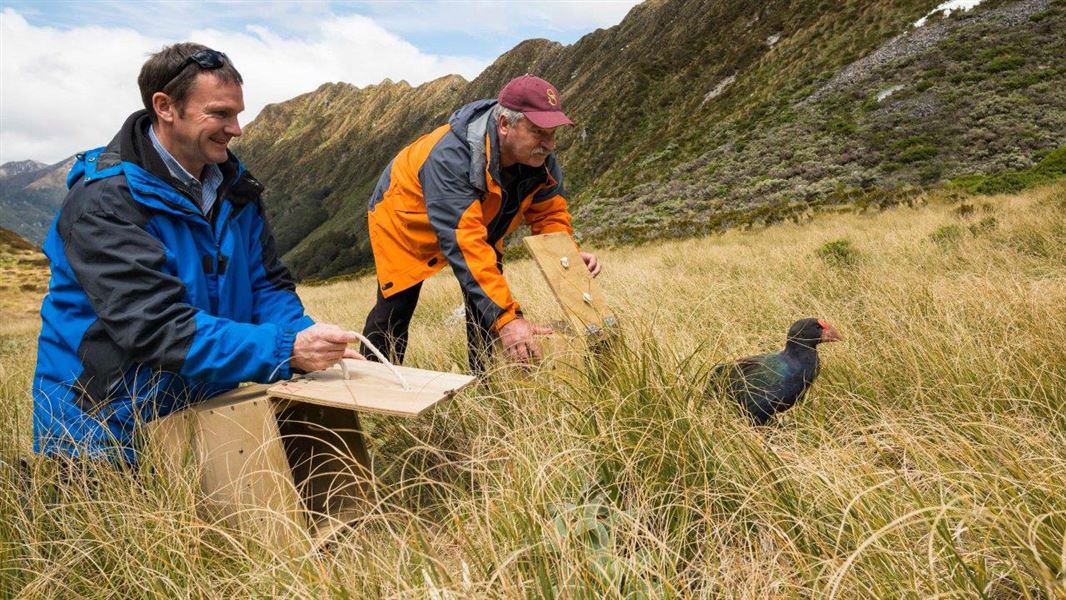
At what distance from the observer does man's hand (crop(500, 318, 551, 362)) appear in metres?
2.69

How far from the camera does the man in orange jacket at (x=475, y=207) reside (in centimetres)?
285

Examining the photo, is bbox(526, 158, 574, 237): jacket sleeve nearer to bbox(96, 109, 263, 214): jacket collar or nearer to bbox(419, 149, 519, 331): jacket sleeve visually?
bbox(419, 149, 519, 331): jacket sleeve

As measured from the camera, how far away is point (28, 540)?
1744 millimetres

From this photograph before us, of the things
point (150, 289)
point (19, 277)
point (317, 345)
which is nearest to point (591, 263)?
point (317, 345)

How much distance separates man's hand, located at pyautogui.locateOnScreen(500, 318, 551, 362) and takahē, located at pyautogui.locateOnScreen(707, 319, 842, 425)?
2.52ft

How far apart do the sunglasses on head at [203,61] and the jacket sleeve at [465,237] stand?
3.46 ft

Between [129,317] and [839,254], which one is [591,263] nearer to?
[129,317]

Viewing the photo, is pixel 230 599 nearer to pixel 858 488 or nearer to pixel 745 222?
pixel 858 488

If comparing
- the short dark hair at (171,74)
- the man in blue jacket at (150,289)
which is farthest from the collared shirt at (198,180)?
the short dark hair at (171,74)

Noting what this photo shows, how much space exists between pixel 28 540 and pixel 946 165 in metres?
22.1

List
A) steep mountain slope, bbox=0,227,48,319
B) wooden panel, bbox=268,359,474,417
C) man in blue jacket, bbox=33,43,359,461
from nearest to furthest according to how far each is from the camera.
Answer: wooden panel, bbox=268,359,474,417, man in blue jacket, bbox=33,43,359,461, steep mountain slope, bbox=0,227,48,319

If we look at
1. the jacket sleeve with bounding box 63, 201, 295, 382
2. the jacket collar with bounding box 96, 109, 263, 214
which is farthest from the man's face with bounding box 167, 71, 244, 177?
the jacket sleeve with bounding box 63, 201, 295, 382

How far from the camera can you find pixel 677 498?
164cm

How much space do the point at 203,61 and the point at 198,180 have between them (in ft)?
1.49
